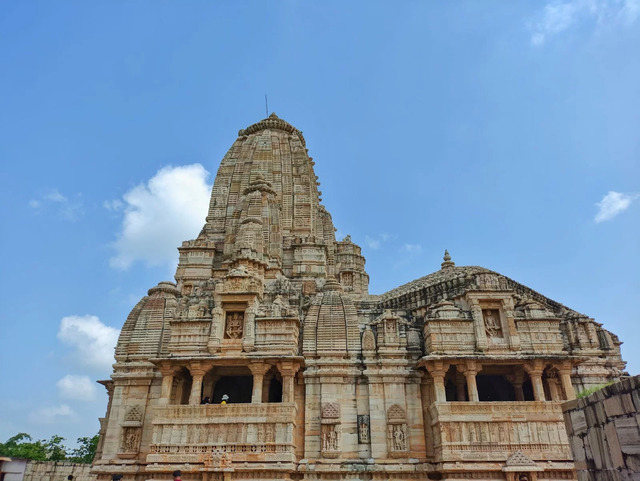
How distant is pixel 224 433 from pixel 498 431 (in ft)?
37.2

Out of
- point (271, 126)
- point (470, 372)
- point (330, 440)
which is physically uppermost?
point (271, 126)

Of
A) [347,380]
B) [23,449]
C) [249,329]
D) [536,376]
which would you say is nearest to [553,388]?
[536,376]

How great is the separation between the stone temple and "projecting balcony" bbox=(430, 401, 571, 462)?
0.14ft

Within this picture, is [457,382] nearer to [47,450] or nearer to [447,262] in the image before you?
[447,262]

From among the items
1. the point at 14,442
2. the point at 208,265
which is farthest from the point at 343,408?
the point at 14,442

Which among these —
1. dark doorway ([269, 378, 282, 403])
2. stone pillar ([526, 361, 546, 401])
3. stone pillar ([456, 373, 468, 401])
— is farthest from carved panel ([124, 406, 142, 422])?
stone pillar ([526, 361, 546, 401])

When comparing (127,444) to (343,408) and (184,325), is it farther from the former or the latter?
(343,408)

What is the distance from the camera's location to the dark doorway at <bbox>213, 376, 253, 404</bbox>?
2359cm

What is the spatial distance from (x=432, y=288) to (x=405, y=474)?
884cm

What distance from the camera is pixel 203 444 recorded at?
738 inches

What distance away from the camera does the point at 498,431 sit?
1869 cm

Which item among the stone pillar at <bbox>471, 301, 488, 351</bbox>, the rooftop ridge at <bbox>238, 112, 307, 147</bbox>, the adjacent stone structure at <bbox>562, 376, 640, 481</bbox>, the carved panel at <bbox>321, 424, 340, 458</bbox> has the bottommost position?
the adjacent stone structure at <bbox>562, 376, 640, 481</bbox>

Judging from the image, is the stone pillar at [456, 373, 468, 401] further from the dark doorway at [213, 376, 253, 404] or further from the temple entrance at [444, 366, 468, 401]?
the dark doorway at [213, 376, 253, 404]

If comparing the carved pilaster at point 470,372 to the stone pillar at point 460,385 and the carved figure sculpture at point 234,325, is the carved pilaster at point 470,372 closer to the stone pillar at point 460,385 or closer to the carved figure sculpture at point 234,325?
the stone pillar at point 460,385
